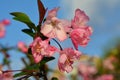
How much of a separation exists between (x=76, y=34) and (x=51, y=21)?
0.27 ft

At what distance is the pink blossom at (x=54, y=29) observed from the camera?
1.23 meters

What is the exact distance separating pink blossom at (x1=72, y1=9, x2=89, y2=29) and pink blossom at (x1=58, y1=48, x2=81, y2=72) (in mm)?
74

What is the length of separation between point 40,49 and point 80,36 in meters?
0.13

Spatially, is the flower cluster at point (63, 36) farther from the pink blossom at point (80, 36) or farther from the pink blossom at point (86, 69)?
the pink blossom at point (86, 69)

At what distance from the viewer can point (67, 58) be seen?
135 centimetres

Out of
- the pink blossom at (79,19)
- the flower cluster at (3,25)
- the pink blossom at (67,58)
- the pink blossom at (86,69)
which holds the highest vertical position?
the flower cluster at (3,25)

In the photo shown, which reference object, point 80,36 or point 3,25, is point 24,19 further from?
point 3,25

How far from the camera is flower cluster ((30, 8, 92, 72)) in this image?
1231 millimetres

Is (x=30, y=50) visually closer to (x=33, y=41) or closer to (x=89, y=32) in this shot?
(x=33, y=41)

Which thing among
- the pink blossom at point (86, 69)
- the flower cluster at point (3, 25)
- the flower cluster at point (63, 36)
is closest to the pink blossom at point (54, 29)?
the flower cluster at point (63, 36)

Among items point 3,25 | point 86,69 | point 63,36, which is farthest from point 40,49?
point 86,69

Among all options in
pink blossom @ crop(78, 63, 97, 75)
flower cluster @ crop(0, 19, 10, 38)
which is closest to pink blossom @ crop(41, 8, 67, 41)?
flower cluster @ crop(0, 19, 10, 38)

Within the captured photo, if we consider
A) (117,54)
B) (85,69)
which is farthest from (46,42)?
(117,54)

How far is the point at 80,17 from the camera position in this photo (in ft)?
4.42
